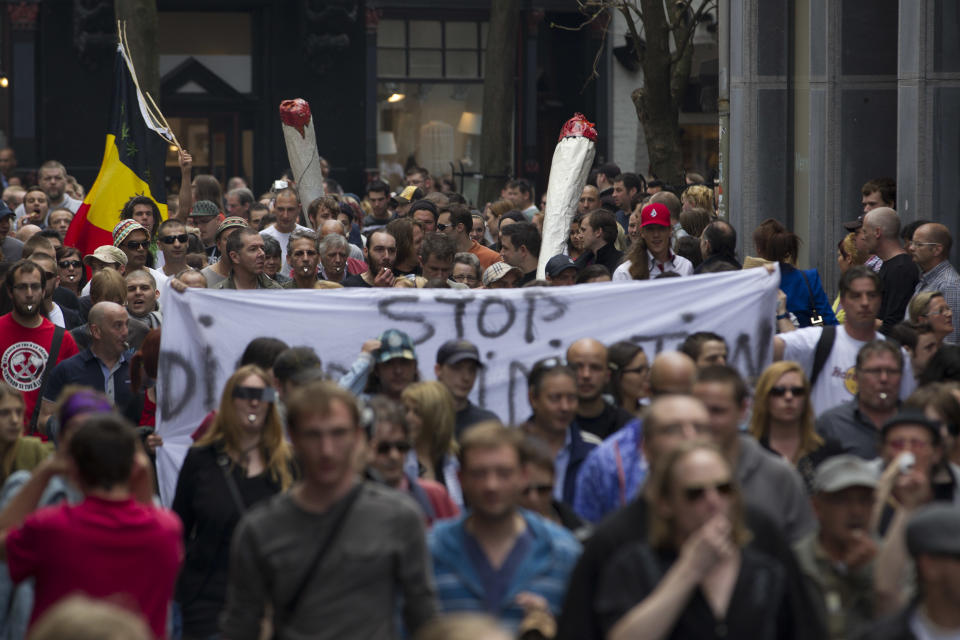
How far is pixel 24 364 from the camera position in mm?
9578

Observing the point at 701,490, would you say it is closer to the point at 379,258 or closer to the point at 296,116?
the point at 379,258

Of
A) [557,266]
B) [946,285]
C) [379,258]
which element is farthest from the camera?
[379,258]

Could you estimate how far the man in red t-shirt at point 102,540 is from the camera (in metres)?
5.02

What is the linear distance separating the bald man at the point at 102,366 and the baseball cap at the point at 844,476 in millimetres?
4607

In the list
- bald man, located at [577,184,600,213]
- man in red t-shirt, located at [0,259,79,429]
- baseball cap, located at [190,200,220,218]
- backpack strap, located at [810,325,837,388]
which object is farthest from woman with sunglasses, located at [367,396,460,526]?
baseball cap, located at [190,200,220,218]

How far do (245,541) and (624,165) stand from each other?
24.9 m

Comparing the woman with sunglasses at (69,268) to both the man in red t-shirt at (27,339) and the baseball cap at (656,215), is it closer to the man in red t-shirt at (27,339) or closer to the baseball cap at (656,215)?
the man in red t-shirt at (27,339)

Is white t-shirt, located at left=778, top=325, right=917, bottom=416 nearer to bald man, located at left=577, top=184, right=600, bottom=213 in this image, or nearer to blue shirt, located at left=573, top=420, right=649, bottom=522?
blue shirt, located at left=573, top=420, right=649, bottom=522

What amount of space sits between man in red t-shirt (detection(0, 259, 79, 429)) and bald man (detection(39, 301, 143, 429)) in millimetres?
571

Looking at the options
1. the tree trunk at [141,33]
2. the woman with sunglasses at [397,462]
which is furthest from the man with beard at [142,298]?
the tree trunk at [141,33]

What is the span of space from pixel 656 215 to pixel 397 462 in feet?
16.9

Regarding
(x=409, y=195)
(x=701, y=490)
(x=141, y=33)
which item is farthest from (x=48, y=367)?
(x=141, y=33)

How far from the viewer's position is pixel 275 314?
910 centimetres

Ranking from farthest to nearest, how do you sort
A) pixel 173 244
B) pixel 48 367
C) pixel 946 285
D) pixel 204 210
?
pixel 204 210
pixel 173 244
pixel 946 285
pixel 48 367
